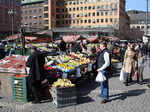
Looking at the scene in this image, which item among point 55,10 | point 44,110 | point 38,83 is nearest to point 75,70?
point 38,83

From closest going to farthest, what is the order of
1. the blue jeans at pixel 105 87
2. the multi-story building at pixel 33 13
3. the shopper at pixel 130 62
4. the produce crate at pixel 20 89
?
the blue jeans at pixel 105 87
the produce crate at pixel 20 89
the shopper at pixel 130 62
the multi-story building at pixel 33 13

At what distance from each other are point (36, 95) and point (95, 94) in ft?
7.10

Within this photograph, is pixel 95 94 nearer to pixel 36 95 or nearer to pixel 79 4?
pixel 36 95

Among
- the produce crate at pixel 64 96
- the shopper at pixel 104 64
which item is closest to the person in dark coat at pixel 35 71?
the produce crate at pixel 64 96

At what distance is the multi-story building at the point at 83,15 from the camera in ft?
250

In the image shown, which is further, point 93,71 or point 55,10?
point 55,10

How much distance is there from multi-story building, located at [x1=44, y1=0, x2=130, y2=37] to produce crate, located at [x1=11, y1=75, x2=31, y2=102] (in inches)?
2640

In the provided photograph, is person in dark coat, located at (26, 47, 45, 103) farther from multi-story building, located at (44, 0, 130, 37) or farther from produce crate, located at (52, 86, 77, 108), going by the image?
multi-story building, located at (44, 0, 130, 37)

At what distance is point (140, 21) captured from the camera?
107 metres

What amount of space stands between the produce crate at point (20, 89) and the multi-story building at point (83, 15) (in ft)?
220

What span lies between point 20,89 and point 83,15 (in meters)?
78.1

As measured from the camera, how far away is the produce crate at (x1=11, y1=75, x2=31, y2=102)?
6.23 metres

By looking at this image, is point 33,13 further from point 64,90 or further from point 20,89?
point 64,90

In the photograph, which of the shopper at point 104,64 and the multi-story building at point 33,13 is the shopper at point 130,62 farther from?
the multi-story building at point 33,13
